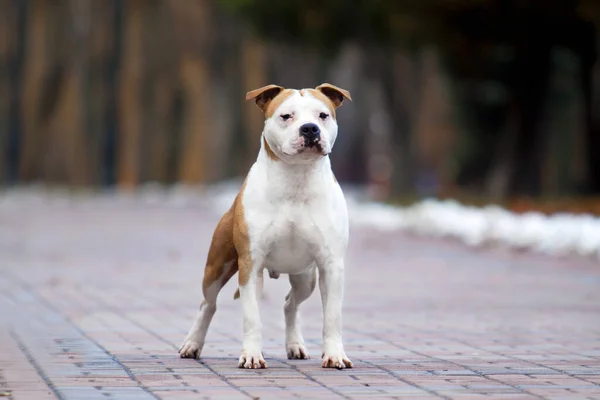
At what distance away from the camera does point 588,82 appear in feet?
92.2

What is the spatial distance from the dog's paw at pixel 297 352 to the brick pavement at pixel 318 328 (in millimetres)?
78

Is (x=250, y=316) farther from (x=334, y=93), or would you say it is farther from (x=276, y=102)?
(x=334, y=93)

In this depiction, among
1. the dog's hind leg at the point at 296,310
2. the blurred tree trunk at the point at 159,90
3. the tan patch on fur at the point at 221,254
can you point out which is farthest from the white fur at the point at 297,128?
the blurred tree trunk at the point at 159,90

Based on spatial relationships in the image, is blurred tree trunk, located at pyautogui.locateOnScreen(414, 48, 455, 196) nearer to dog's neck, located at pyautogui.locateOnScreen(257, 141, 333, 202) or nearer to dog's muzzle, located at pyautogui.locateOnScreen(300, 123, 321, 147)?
dog's neck, located at pyautogui.locateOnScreen(257, 141, 333, 202)

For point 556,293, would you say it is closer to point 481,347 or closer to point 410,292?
point 410,292

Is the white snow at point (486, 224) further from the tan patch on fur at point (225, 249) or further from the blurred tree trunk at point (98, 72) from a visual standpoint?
the blurred tree trunk at point (98, 72)

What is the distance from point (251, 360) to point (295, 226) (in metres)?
0.79

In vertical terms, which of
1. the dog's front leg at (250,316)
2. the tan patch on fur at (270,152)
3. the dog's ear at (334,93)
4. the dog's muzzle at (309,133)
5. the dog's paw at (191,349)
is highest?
the dog's ear at (334,93)

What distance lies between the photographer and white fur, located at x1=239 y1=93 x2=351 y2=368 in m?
8.09

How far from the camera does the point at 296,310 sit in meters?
8.76

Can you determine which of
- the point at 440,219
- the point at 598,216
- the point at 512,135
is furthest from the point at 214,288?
the point at 512,135

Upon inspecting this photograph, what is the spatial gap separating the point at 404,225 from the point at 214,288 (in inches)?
682

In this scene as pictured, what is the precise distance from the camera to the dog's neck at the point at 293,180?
8195mm

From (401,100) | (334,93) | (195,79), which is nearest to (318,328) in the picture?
(334,93)
